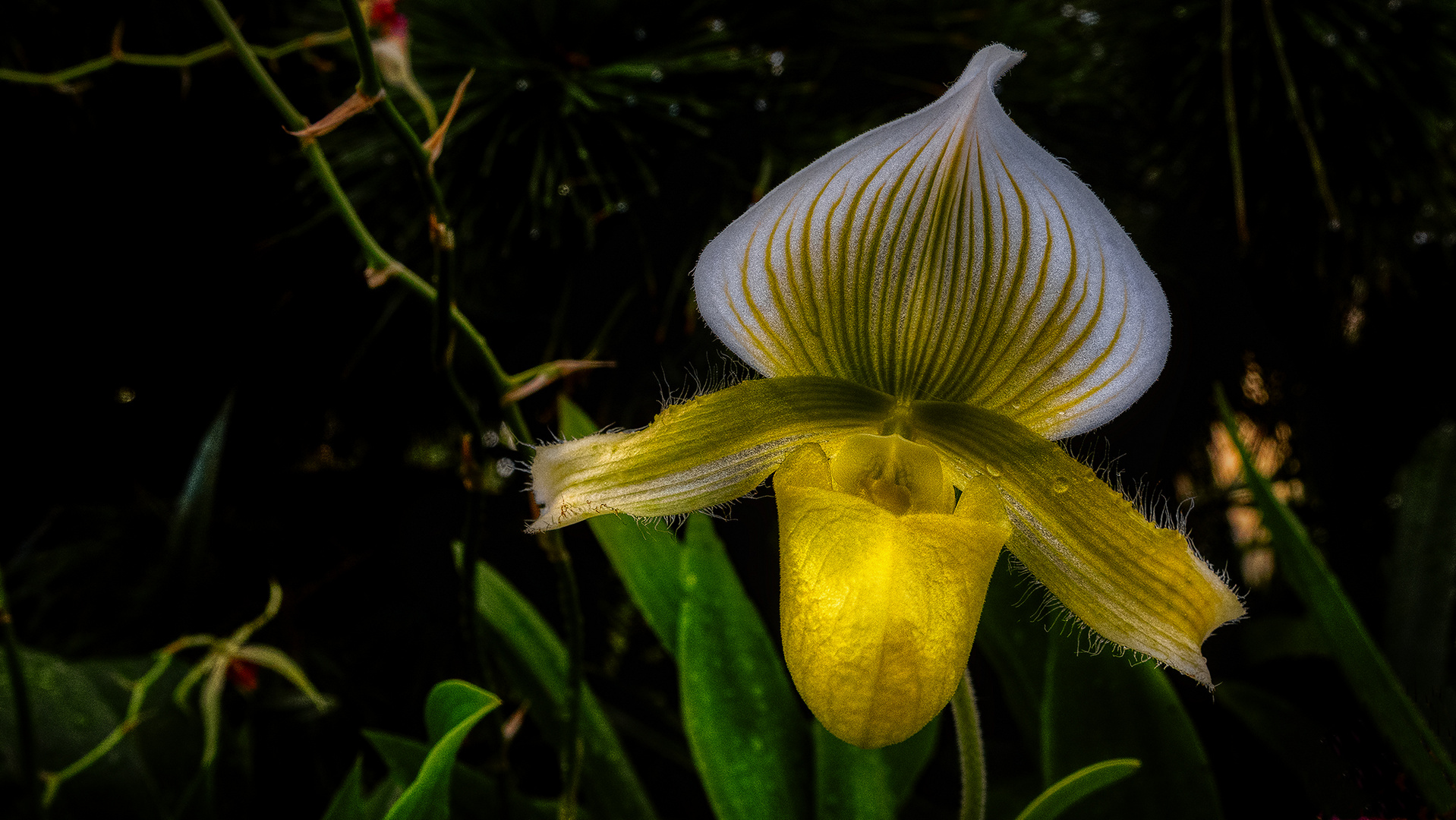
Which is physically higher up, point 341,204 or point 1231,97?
point 341,204

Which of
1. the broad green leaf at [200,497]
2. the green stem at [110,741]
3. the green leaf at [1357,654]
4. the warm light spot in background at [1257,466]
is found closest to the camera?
the green leaf at [1357,654]

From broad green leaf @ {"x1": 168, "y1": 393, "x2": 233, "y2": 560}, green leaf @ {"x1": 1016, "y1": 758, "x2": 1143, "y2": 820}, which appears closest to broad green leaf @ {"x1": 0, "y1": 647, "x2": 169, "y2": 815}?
broad green leaf @ {"x1": 168, "y1": 393, "x2": 233, "y2": 560}

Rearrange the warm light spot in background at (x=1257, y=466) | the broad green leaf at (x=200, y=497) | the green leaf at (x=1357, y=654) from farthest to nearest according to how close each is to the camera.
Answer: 1. the warm light spot in background at (x=1257, y=466)
2. the broad green leaf at (x=200, y=497)
3. the green leaf at (x=1357, y=654)

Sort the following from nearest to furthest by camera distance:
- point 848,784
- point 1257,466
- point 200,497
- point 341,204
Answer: point 341,204 → point 848,784 → point 200,497 → point 1257,466

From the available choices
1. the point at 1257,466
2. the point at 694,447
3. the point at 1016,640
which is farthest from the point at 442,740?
the point at 1257,466

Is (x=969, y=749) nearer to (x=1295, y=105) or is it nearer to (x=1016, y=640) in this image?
(x=1016, y=640)

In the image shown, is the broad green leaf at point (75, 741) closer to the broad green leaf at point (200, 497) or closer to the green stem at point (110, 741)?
the green stem at point (110, 741)

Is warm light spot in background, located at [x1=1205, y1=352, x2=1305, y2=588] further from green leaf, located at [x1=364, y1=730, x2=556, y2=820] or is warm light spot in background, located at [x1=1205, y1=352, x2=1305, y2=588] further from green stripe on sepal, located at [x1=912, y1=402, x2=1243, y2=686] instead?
green leaf, located at [x1=364, y1=730, x2=556, y2=820]

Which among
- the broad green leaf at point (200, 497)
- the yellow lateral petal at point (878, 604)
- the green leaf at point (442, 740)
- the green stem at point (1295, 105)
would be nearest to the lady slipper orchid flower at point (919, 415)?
the yellow lateral petal at point (878, 604)
